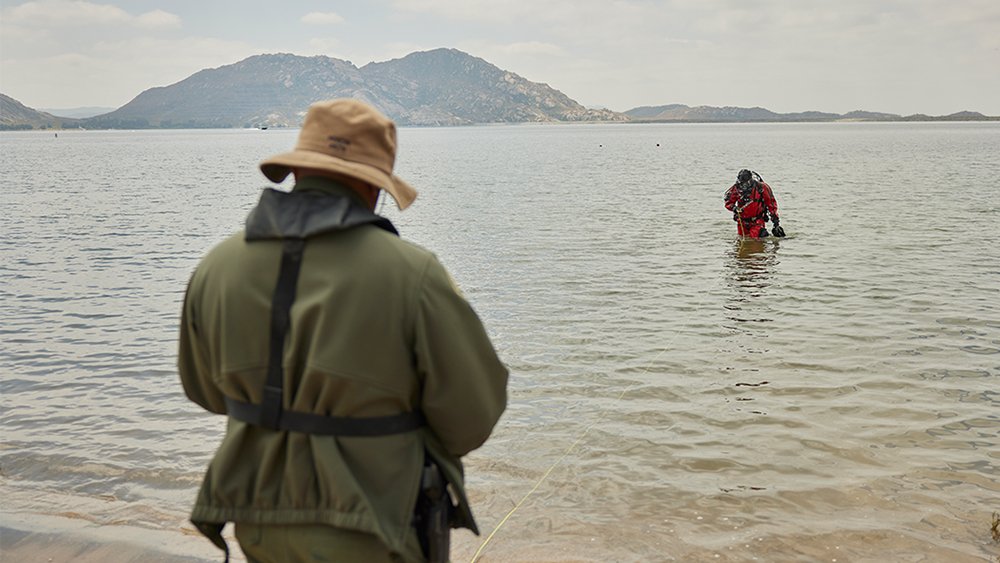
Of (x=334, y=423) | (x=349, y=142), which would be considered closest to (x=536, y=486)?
(x=334, y=423)

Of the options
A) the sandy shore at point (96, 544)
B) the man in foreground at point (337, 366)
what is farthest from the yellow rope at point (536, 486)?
the man in foreground at point (337, 366)

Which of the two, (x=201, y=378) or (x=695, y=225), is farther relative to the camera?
(x=695, y=225)

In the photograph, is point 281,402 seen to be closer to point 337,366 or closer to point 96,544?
point 337,366

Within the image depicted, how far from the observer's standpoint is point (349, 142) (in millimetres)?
2863

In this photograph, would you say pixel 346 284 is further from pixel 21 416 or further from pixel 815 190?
pixel 815 190

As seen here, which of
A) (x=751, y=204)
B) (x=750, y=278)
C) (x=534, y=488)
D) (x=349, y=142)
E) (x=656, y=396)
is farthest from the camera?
(x=751, y=204)

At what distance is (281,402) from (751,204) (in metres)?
19.1

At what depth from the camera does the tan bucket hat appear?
2.81 metres

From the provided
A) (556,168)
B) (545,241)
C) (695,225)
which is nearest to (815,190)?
(695,225)

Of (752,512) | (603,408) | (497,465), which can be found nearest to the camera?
(752,512)

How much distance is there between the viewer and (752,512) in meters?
6.63

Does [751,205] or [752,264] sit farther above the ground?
[751,205]

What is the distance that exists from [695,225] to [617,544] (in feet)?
67.1

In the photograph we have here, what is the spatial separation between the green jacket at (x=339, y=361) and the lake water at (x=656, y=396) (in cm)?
321
